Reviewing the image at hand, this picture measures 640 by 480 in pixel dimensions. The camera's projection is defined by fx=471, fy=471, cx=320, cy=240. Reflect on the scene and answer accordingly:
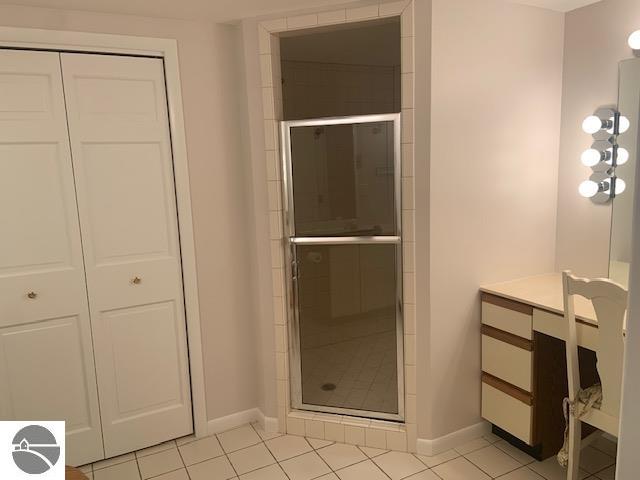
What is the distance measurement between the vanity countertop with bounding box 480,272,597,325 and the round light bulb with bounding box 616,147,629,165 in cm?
67

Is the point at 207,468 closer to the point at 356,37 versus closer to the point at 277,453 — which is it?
the point at 277,453

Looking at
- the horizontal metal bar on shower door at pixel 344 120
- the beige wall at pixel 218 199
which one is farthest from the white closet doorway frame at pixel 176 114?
the horizontal metal bar on shower door at pixel 344 120

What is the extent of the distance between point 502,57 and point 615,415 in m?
1.68

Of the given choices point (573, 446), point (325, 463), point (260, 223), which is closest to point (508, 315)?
point (573, 446)

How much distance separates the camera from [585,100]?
243 centimetres

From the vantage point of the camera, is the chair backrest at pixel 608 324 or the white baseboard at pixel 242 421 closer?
the chair backrest at pixel 608 324

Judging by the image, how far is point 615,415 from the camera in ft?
6.00

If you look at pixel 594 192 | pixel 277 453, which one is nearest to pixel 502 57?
pixel 594 192

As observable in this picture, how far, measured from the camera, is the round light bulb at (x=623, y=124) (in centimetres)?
224

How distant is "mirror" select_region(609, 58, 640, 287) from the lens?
2.20 metres

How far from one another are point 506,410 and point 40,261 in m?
2.38

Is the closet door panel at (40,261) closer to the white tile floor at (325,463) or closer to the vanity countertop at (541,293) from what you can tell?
the white tile floor at (325,463)

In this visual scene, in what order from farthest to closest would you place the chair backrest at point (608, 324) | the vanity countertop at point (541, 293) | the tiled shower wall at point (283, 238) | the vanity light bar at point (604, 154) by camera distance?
the vanity light bar at point (604, 154) → the tiled shower wall at point (283, 238) → the vanity countertop at point (541, 293) → the chair backrest at point (608, 324)

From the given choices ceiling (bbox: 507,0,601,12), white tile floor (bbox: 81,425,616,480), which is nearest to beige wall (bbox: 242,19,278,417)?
white tile floor (bbox: 81,425,616,480)
